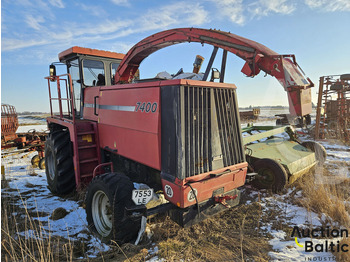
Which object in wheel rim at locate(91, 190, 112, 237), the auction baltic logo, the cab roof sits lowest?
the auction baltic logo

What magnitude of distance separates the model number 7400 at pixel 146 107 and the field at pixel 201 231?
1716 millimetres

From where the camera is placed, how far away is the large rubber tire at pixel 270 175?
159 inches

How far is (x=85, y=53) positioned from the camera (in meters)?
4.75

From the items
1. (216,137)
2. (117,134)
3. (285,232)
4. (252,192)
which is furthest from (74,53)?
(285,232)

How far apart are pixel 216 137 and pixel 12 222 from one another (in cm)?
354

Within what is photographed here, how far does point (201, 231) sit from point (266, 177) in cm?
189

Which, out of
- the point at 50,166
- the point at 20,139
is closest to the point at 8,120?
the point at 20,139

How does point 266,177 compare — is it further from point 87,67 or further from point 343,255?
point 87,67

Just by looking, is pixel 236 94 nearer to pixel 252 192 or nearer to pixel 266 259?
pixel 266 259

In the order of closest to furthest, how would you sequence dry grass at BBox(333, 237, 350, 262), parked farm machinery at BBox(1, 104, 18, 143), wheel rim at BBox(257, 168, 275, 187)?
1. dry grass at BBox(333, 237, 350, 262)
2. wheel rim at BBox(257, 168, 275, 187)
3. parked farm machinery at BBox(1, 104, 18, 143)

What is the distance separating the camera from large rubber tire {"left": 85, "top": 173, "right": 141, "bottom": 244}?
2.65m

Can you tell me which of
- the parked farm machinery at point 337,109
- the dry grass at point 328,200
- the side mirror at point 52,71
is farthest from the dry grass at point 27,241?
the parked farm machinery at point 337,109

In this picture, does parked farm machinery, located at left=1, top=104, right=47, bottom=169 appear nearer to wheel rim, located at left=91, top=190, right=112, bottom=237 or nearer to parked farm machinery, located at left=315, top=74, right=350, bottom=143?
wheel rim, located at left=91, top=190, right=112, bottom=237

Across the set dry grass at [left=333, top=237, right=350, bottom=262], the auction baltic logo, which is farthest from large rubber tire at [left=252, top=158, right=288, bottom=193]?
dry grass at [left=333, top=237, right=350, bottom=262]
